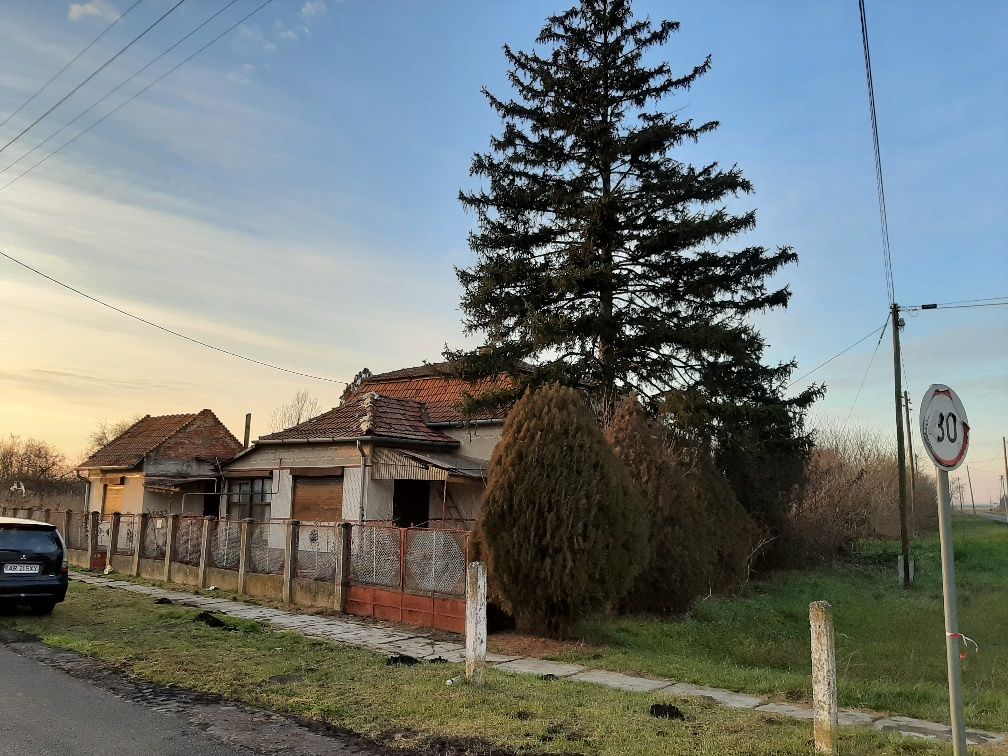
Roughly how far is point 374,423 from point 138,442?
17952 mm

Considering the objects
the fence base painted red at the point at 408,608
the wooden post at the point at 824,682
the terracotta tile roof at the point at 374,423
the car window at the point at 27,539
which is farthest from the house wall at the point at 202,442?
the wooden post at the point at 824,682

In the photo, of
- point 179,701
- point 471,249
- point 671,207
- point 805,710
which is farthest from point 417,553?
point 671,207

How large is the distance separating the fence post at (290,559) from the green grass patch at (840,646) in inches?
257

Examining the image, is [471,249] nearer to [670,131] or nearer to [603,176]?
[603,176]

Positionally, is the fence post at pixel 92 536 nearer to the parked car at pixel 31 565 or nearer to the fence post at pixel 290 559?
the parked car at pixel 31 565

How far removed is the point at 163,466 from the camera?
3023 cm

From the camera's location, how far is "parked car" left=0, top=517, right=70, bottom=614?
12734 mm

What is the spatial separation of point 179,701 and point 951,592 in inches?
270

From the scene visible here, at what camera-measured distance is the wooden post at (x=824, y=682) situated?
594 cm

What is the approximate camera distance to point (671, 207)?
64.4 feet

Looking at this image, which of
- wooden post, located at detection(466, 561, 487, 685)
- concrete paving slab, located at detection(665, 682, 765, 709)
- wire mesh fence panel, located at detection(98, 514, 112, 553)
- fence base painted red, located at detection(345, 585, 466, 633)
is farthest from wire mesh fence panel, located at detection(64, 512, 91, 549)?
concrete paving slab, located at detection(665, 682, 765, 709)

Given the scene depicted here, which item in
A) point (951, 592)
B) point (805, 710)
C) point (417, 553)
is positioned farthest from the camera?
point (417, 553)

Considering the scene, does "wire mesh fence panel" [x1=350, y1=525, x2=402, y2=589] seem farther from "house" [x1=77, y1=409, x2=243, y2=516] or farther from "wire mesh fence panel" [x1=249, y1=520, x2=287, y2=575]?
"house" [x1=77, y1=409, x2=243, y2=516]

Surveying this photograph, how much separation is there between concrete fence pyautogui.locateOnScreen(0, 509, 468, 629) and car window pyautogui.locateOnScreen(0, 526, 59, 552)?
13.0 ft
